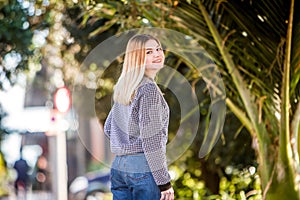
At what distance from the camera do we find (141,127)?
2.73 meters

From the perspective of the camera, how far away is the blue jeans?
281cm

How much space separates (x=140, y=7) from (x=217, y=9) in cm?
55

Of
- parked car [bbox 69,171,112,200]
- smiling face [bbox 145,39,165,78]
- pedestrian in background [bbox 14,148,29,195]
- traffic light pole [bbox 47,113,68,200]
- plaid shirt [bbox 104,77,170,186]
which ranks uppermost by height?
smiling face [bbox 145,39,165,78]

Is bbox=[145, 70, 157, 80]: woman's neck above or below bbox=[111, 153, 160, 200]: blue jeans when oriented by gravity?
above

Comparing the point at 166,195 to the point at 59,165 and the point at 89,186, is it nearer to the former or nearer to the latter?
the point at 59,165

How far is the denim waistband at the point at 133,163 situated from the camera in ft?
9.23

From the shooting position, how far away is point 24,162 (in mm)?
10312

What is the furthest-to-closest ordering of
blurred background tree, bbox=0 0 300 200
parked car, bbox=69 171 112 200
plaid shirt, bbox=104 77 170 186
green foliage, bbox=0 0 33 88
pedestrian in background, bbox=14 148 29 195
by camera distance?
parked car, bbox=69 171 112 200 → pedestrian in background, bbox=14 148 29 195 → green foliage, bbox=0 0 33 88 → blurred background tree, bbox=0 0 300 200 → plaid shirt, bbox=104 77 170 186

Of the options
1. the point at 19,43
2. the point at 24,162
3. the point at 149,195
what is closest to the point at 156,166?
the point at 149,195

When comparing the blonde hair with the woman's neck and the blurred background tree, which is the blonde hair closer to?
the woman's neck

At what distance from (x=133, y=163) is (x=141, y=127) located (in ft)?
0.60

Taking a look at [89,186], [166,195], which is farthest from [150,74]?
[89,186]

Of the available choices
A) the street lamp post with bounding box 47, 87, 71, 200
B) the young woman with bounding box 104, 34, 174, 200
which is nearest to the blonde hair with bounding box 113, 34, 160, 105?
the young woman with bounding box 104, 34, 174, 200

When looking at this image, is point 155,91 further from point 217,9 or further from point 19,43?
point 19,43
